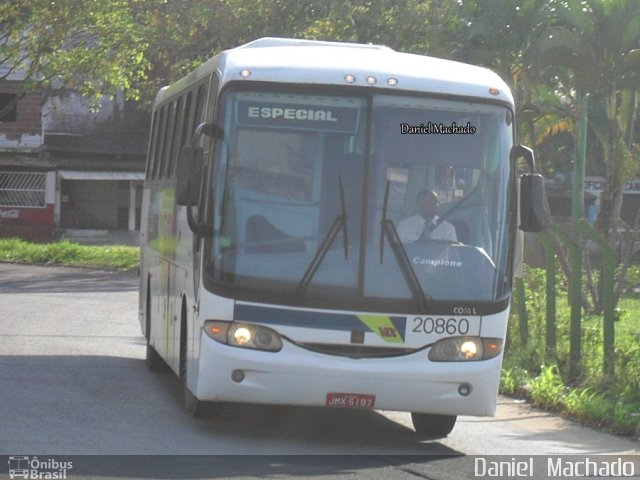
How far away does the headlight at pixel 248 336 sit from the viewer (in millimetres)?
9945

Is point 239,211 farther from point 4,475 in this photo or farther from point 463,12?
point 463,12

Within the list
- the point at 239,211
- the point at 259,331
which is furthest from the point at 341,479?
the point at 239,211

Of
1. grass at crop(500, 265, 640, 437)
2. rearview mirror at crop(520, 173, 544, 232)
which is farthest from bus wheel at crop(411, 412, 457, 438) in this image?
grass at crop(500, 265, 640, 437)

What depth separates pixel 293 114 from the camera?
408 inches

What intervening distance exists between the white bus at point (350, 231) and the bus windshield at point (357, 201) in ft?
0.04

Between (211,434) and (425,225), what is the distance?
90.0 inches

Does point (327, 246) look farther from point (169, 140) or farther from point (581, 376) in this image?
point (581, 376)

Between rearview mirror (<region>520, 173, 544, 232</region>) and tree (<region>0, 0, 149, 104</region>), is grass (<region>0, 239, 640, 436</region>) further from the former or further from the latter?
tree (<region>0, 0, 149, 104</region>)

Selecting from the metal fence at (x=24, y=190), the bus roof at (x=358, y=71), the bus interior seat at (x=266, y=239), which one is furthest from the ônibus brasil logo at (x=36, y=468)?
the metal fence at (x=24, y=190)

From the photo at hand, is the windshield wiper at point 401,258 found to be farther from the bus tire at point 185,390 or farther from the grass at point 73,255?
the grass at point 73,255

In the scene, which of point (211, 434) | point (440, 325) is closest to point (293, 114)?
point (440, 325)

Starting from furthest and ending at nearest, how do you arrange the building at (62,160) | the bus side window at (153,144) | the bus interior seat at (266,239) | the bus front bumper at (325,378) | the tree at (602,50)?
the building at (62,160)
the tree at (602,50)
the bus side window at (153,144)
the bus interior seat at (266,239)
the bus front bumper at (325,378)

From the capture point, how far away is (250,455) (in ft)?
31.6

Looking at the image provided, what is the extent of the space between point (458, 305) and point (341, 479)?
6.35 feet
